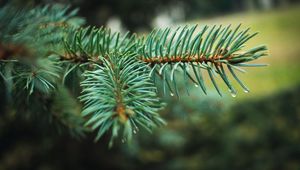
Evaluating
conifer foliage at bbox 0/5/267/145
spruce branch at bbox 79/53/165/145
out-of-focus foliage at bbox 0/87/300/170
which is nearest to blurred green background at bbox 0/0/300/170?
out-of-focus foliage at bbox 0/87/300/170

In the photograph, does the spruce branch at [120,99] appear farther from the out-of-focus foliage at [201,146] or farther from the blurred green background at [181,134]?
the out-of-focus foliage at [201,146]

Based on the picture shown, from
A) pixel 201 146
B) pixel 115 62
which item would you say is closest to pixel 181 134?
pixel 201 146

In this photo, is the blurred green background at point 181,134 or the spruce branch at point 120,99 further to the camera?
the blurred green background at point 181,134

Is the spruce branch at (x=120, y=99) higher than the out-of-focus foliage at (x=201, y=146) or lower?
higher

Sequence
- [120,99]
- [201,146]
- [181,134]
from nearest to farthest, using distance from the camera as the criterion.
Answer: [120,99]
[181,134]
[201,146]

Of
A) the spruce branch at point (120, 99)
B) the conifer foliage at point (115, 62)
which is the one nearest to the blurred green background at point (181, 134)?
the conifer foliage at point (115, 62)

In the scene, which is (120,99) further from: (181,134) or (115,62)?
(181,134)

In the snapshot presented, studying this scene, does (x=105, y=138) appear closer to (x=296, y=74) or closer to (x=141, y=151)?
(x=141, y=151)
